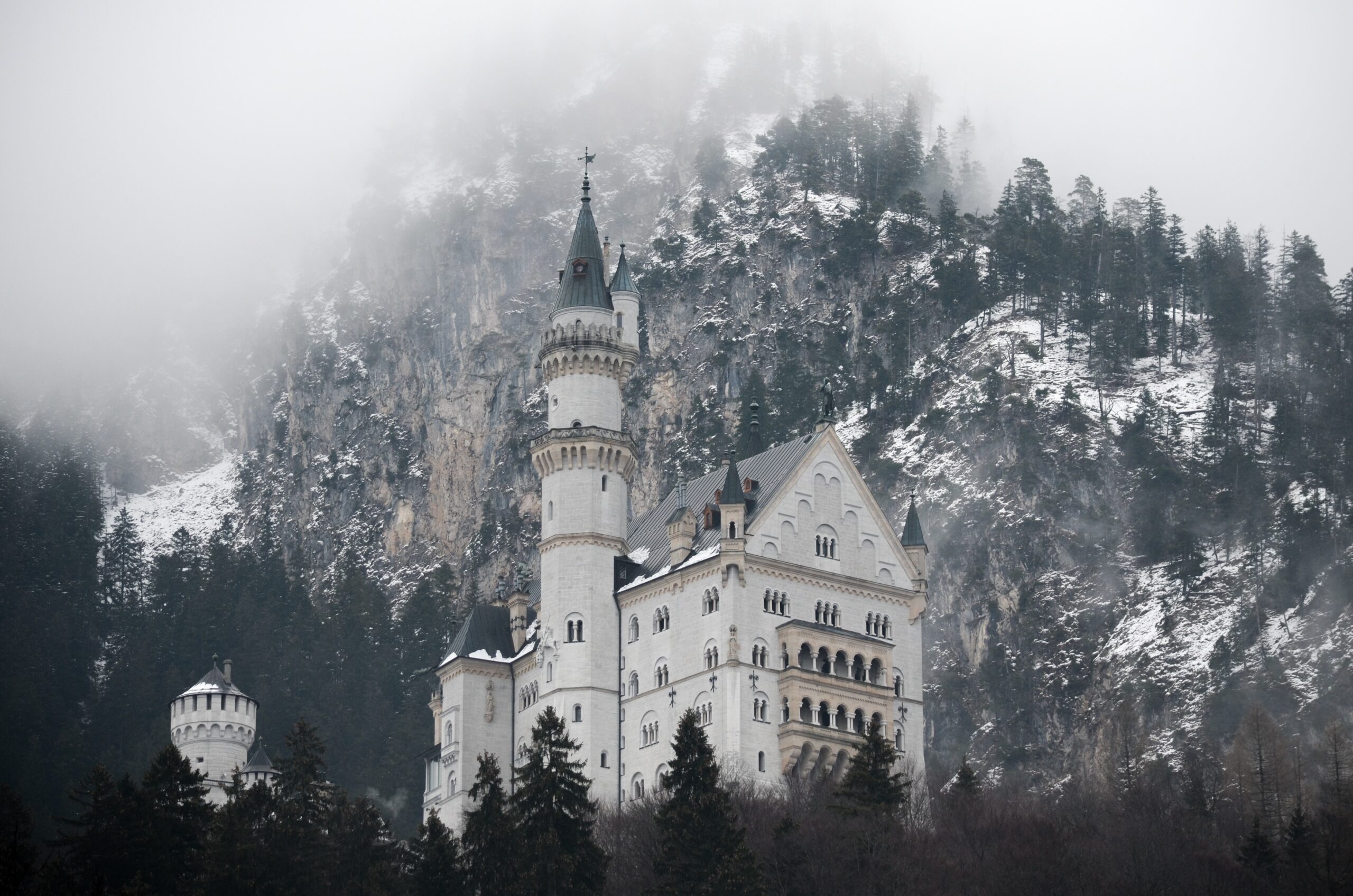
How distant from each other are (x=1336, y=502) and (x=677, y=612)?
195 ft

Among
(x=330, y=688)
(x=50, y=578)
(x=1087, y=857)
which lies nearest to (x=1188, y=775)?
(x=1087, y=857)

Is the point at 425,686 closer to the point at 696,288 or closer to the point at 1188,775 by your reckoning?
the point at 696,288

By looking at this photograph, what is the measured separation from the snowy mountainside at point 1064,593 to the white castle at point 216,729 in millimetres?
40412

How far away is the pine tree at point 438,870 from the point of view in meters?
81.0

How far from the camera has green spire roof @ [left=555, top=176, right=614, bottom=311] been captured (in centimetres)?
10875

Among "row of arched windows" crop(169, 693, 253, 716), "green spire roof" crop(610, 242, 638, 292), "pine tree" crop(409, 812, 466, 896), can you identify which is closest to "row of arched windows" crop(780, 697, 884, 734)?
"pine tree" crop(409, 812, 466, 896)

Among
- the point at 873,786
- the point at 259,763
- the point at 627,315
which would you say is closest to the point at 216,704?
the point at 259,763

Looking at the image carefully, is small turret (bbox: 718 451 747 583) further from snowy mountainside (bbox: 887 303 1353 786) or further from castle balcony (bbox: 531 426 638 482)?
snowy mountainside (bbox: 887 303 1353 786)

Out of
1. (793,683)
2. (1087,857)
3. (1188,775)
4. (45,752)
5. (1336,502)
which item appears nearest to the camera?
(1087,857)

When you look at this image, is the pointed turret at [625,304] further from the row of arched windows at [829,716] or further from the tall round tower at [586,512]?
the row of arched windows at [829,716]

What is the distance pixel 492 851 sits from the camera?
3187 inches

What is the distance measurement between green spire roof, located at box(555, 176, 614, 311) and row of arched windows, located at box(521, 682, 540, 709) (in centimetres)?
1635

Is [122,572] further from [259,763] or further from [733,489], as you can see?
[733,489]

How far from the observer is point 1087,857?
85500mm
